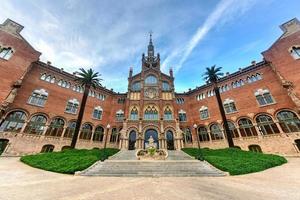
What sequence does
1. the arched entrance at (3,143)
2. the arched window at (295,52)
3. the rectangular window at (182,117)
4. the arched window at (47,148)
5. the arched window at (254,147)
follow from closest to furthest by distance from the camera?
Answer: the arched entrance at (3,143), the arched window at (295,52), the arched window at (47,148), the arched window at (254,147), the rectangular window at (182,117)

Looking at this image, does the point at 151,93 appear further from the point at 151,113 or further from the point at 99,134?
the point at 99,134

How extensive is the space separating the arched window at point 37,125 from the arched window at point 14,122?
1.03 m

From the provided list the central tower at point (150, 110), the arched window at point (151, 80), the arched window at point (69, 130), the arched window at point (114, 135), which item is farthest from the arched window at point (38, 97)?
the arched window at point (151, 80)

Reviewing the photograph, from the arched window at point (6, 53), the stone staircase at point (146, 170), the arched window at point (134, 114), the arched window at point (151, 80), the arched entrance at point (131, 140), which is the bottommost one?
the stone staircase at point (146, 170)

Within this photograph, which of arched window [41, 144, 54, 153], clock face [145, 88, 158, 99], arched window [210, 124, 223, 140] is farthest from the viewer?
clock face [145, 88, 158, 99]

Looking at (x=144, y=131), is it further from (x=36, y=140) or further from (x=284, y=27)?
(x=284, y=27)

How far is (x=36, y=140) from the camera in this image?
76.5 feet

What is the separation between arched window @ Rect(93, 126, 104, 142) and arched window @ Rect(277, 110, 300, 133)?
3397 centimetres

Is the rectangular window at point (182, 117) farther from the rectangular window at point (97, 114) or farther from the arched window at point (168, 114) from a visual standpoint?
the rectangular window at point (97, 114)

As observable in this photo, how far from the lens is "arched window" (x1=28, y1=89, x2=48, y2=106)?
24.6 meters

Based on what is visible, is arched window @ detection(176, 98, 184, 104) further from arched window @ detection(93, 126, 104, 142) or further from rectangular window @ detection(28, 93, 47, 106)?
rectangular window @ detection(28, 93, 47, 106)

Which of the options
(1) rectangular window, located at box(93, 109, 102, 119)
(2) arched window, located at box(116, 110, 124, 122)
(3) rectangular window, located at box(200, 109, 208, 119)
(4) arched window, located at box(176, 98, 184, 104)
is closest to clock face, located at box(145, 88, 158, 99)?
(4) arched window, located at box(176, 98, 184, 104)

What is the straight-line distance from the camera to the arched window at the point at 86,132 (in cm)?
2915

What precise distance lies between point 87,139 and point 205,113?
2690cm
